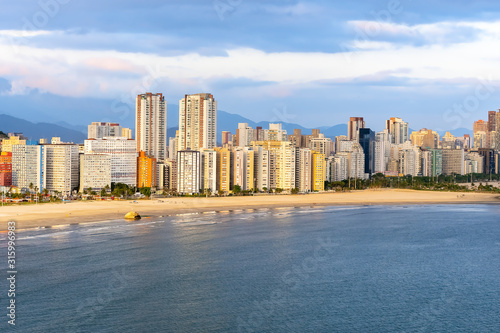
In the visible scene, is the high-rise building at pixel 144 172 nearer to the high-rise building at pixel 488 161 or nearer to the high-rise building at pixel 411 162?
the high-rise building at pixel 411 162

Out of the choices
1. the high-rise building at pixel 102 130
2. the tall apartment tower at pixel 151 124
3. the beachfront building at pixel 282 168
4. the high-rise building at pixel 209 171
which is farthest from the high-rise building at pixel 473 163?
the high-rise building at pixel 209 171

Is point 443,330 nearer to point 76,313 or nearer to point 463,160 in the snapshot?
point 76,313

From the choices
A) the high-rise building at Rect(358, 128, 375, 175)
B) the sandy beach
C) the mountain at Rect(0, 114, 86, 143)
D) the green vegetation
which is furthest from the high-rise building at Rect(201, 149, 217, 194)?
the mountain at Rect(0, 114, 86, 143)

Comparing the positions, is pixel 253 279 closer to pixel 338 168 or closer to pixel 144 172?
pixel 144 172

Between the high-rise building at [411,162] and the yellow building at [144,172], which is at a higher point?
the high-rise building at [411,162]

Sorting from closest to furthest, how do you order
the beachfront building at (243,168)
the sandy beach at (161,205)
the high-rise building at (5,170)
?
1. the sandy beach at (161,205)
2. the high-rise building at (5,170)
3. the beachfront building at (243,168)

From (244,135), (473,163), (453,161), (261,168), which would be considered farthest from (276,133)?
(473,163)
